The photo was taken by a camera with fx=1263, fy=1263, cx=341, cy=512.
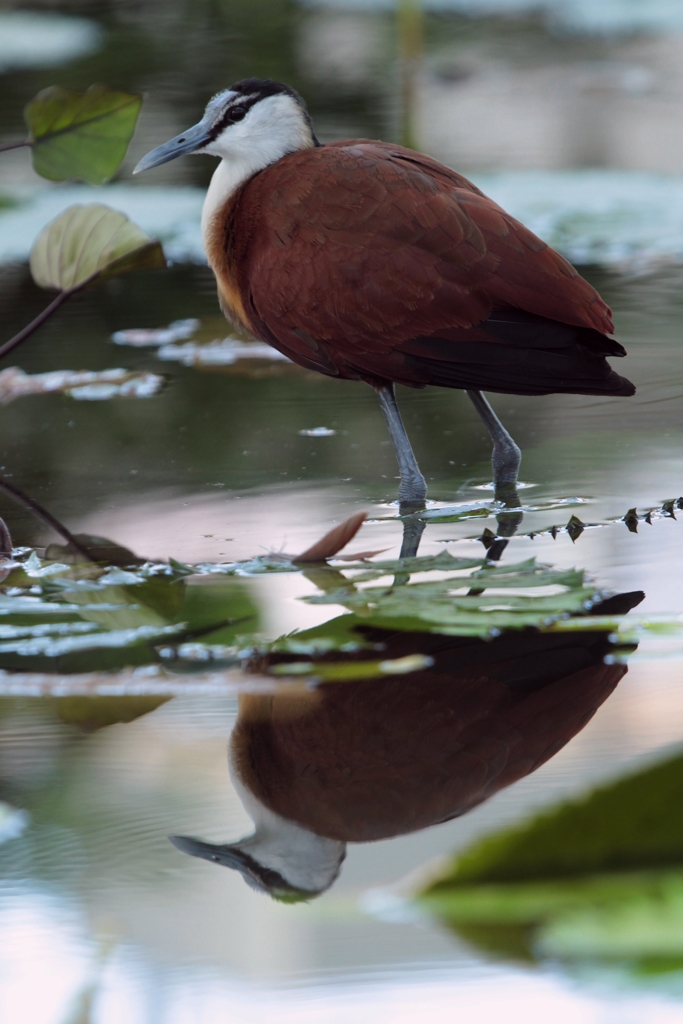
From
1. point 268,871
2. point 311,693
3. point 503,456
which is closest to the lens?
point 268,871

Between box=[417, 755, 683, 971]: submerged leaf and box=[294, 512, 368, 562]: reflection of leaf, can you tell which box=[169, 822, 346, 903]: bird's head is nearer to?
box=[417, 755, 683, 971]: submerged leaf

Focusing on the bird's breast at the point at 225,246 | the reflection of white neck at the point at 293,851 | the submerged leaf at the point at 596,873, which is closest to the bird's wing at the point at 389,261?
the bird's breast at the point at 225,246

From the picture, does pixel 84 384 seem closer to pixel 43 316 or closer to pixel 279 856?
pixel 43 316

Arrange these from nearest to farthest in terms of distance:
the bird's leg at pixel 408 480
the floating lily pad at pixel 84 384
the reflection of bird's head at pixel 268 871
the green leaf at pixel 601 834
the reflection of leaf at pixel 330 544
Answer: the green leaf at pixel 601 834 < the reflection of bird's head at pixel 268 871 < the reflection of leaf at pixel 330 544 < the bird's leg at pixel 408 480 < the floating lily pad at pixel 84 384

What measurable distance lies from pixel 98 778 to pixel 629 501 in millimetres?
1115

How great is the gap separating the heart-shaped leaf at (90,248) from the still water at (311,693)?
39 cm

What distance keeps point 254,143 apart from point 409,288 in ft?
1.89

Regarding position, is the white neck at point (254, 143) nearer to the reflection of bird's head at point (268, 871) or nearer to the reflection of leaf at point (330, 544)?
the reflection of leaf at point (330, 544)

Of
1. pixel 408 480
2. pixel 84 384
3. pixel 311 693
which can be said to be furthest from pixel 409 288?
pixel 84 384

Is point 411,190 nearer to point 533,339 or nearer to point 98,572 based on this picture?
point 533,339

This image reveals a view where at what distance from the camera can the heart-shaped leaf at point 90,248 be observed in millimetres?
2092

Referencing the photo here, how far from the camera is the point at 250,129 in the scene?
235 centimetres

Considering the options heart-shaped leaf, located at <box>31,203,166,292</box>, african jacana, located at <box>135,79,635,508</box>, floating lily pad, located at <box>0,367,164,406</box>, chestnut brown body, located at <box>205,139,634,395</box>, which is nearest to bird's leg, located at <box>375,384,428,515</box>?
african jacana, located at <box>135,79,635,508</box>

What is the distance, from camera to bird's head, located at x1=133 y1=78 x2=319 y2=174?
2.35m
